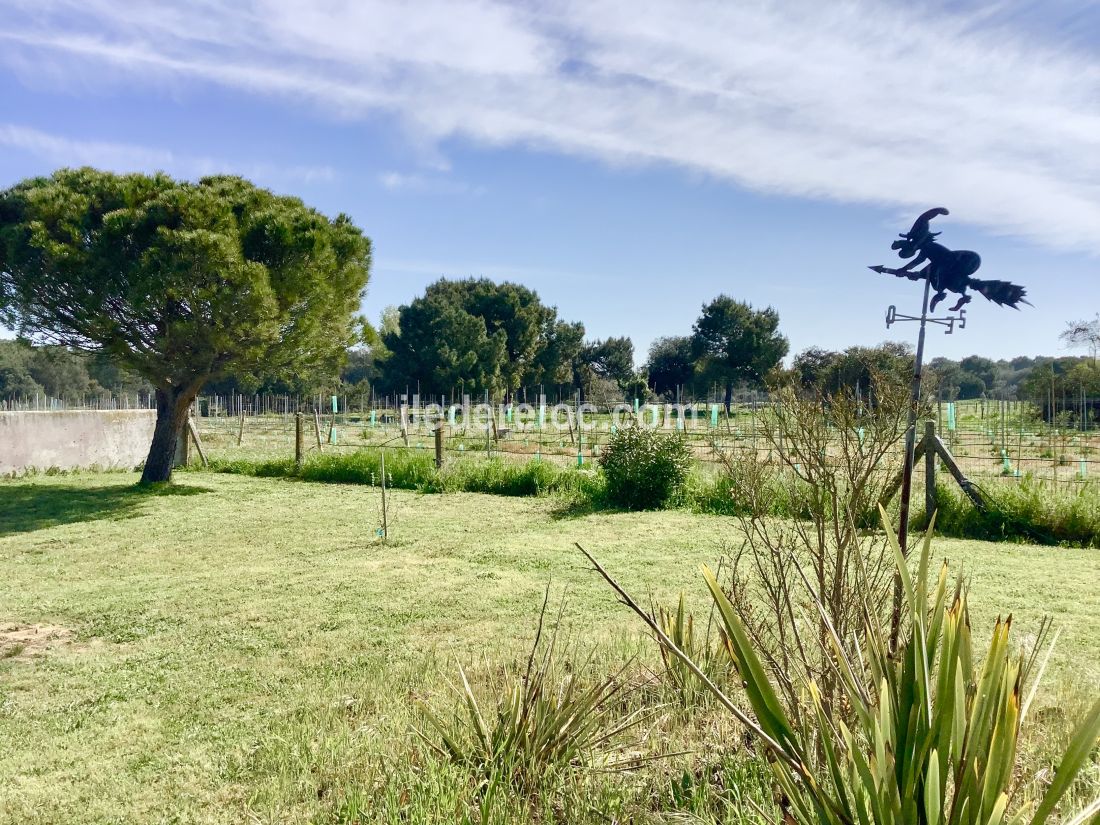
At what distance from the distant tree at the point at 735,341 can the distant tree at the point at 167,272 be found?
32.3 m

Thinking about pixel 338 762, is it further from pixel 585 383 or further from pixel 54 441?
pixel 585 383

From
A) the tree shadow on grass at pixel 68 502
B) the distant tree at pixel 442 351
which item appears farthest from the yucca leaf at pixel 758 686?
the distant tree at pixel 442 351

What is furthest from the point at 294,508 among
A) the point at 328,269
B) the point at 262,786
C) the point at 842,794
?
the point at 842,794

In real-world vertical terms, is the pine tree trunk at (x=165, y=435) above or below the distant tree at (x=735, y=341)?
below

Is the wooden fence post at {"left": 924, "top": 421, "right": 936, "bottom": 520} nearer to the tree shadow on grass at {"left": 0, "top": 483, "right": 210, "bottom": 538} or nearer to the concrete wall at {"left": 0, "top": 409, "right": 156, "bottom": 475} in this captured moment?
the tree shadow on grass at {"left": 0, "top": 483, "right": 210, "bottom": 538}

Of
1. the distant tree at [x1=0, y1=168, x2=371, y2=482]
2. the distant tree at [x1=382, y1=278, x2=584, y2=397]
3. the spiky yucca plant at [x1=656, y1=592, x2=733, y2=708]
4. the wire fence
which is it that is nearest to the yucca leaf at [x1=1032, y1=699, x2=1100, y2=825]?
the spiky yucca plant at [x1=656, y1=592, x2=733, y2=708]

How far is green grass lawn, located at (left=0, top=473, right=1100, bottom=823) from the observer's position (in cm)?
259

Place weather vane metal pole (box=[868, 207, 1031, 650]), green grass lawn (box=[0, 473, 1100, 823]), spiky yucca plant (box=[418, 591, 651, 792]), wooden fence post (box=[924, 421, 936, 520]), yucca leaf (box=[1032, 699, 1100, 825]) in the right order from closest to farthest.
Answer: yucca leaf (box=[1032, 699, 1100, 825]) < spiky yucca plant (box=[418, 591, 651, 792]) < green grass lawn (box=[0, 473, 1100, 823]) < weather vane metal pole (box=[868, 207, 1031, 650]) < wooden fence post (box=[924, 421, 936, 520])

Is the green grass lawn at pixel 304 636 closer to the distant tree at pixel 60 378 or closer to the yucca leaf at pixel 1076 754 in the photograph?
the yucca leaf at pixel 1076 754

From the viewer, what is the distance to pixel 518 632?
177 inches

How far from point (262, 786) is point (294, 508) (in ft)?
24.6

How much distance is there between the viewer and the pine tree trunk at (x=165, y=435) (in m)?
11.8

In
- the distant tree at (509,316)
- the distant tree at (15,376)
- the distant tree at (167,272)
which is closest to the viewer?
the distant tree at (167,272)

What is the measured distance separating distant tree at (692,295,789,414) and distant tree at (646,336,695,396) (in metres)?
0.86
